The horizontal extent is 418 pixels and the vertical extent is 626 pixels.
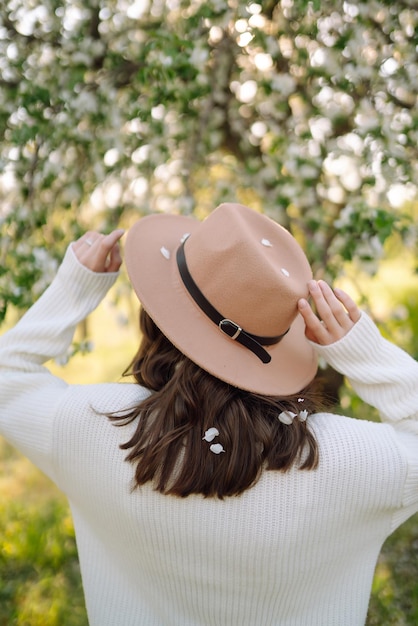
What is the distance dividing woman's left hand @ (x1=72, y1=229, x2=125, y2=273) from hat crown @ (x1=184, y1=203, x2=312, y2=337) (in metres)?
0.23

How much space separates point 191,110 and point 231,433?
1.41m

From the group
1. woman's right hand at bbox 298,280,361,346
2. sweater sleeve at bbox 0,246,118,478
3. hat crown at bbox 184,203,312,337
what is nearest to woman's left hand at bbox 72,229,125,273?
sweater sleeve at bbox 0,246,118,478

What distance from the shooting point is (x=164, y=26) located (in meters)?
2.23

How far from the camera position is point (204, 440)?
1.21 metres

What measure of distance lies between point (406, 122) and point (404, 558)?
1894 mm

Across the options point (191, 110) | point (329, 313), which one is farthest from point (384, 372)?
point (191, 110)

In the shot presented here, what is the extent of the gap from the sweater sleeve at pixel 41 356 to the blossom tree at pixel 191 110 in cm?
39

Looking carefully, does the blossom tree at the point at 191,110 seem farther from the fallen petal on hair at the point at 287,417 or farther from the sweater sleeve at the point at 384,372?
the fallen petal on hair at the point at 287,417

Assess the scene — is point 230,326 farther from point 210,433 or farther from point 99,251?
point 99,251

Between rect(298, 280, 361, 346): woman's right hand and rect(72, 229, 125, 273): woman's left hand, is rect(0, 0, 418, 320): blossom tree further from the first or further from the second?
rect(298, 280, 361, 346): woman's right hand

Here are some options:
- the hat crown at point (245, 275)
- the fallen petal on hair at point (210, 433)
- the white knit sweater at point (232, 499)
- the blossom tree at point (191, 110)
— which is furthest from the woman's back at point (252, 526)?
the blossom tree at point (191, 110)

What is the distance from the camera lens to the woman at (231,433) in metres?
1.21

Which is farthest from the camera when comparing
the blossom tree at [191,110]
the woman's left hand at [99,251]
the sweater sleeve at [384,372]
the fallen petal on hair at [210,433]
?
the blossom tree at [191,110]

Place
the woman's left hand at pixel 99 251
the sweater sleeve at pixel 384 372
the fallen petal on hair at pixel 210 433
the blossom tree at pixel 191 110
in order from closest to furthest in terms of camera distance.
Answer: the fallen petal on hair at pixel 210 433 < the sweater sleeve at pixel 384 372 < the woman's left hand at pixel 99 251 < the blossom tree at pixel 191 110
